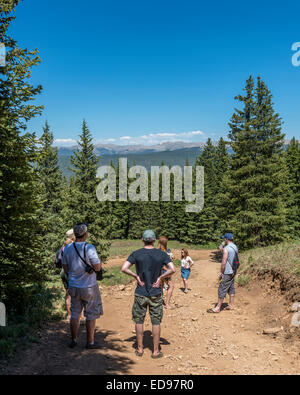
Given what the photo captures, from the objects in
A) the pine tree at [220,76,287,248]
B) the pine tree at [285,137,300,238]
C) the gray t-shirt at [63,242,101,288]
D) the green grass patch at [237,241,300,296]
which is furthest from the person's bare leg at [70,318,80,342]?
the pine tree at [285,137,300,238]

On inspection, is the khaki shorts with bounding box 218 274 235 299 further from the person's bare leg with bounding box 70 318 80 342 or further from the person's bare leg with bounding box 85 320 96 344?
the person's bare leg with bounding box 70 318 80 342

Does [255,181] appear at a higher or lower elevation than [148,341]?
higher

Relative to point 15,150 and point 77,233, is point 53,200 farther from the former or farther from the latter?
point 77,233

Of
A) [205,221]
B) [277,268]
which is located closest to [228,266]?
[277,268]

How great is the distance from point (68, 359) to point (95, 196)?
18.3 metres

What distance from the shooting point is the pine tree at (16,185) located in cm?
783

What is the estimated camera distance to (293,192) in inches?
1538

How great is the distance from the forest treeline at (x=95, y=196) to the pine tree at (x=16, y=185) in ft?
0.09

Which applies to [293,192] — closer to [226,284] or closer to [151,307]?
[226,284]

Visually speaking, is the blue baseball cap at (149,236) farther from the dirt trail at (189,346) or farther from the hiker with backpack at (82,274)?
the dirt trail at (189,346)

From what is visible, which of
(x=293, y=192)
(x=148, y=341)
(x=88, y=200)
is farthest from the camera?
(x=293, y=192)
